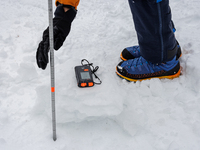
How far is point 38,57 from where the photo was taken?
1262 millimetres

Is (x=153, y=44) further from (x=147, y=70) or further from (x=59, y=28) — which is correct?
(x=59, y=28)

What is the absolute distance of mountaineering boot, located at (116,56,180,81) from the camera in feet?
6.13

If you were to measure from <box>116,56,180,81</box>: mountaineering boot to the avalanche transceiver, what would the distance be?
0.40 m

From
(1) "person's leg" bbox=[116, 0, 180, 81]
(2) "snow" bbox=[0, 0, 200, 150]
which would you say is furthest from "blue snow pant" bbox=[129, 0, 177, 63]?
(2) "snow" bbox=[0, 0, 200, 150]

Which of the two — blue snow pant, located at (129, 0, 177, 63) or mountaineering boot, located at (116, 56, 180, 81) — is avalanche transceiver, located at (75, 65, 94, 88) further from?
blue snow pant, located at (129, 0, 177, 63)

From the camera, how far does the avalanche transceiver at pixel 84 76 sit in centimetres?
157

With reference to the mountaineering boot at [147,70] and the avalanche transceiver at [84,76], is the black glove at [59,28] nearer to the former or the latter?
the avalanche transceiver at [84,76]

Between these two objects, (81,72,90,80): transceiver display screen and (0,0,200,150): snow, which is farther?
(81,72,90,80): transceiver display screen

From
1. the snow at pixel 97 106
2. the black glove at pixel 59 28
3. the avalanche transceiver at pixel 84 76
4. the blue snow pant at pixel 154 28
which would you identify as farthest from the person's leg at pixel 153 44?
the black glove at pixel 59 28

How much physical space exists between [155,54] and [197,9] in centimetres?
162

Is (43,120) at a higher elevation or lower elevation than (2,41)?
lower

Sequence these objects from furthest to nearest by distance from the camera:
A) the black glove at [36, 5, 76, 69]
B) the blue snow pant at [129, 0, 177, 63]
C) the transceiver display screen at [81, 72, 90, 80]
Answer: the transceiver display screen at [81, 72, 90, 80] → the blue snow pant at [129, 0, 177, 63] → the black glove at [36, 5, 76, 69]

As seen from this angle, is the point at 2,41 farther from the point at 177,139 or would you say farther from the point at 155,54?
the point at 177,139

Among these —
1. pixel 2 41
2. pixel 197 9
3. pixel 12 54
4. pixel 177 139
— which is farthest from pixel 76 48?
pixel 197 9
